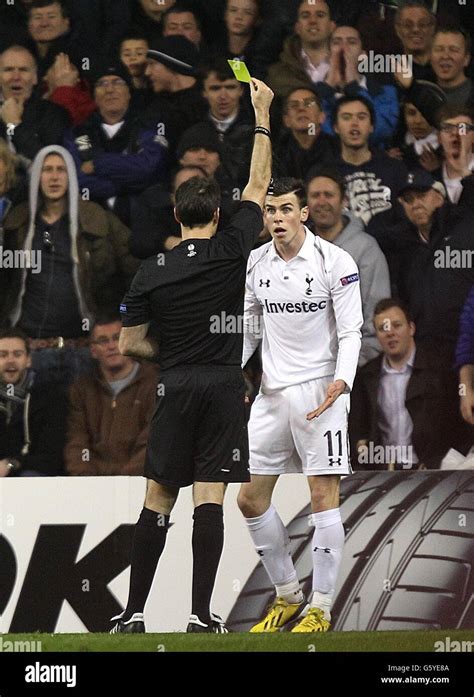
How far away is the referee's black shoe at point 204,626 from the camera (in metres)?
7.14

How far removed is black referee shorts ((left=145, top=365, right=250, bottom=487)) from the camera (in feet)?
23.0

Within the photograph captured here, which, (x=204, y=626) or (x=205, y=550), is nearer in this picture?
(x=205, y=550)

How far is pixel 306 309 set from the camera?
7.43 m

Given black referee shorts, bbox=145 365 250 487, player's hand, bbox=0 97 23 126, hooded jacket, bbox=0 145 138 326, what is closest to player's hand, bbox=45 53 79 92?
player's hand, bbox=0 97 23 126

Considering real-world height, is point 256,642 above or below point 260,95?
below

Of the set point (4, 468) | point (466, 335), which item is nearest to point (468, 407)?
point (466, 335)

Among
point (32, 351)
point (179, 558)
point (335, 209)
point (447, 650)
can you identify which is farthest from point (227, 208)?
point (447, 650)

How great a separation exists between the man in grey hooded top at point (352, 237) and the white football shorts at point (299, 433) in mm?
497

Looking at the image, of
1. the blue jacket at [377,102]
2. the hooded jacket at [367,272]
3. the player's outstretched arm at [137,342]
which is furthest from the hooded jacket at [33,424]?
the blue jacket at [377,102]

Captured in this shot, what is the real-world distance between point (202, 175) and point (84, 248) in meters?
0.68

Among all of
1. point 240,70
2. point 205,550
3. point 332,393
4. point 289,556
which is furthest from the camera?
point 240,70

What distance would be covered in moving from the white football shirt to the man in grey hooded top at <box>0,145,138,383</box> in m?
0.76

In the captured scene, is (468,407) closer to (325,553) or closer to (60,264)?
(325,553)

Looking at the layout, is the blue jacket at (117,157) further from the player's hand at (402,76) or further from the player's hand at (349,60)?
the player's hand at (402,76)
